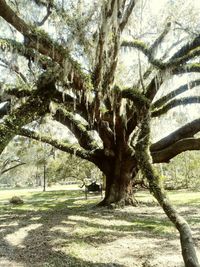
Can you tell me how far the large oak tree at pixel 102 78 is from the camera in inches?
275

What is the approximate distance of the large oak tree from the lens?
6.99 m

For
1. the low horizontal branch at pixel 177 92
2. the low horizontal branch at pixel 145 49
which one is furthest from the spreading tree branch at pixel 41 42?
the low horizontal branch at pixel 177 92

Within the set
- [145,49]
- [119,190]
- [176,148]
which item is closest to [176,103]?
[176,148]

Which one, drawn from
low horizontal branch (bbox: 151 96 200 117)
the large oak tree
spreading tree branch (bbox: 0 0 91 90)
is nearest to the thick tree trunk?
the large oak tree

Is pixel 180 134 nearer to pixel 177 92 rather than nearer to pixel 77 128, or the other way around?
pixel 177 92

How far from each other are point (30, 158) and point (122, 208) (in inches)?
635

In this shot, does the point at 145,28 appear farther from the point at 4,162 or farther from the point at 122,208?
the point at 4,162

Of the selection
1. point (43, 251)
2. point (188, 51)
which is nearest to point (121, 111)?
point (188, 51)

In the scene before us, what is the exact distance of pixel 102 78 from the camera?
805cm

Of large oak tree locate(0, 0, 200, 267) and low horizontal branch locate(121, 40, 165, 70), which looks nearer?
large oak tree locate(0, 0, 200, 267)

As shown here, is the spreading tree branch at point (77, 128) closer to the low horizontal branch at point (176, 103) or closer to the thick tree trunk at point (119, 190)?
the thick tree trunk at point (119, 190)

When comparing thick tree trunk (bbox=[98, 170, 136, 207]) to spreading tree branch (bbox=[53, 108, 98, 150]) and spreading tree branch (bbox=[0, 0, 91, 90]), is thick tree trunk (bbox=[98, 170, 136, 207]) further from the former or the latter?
spreading tree branch (bbox=[0, 0, 91, 90])

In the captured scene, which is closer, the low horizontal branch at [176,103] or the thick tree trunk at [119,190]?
the low horizontal branch at [176,103]

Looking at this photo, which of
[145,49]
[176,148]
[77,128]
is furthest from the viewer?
[77,128]
